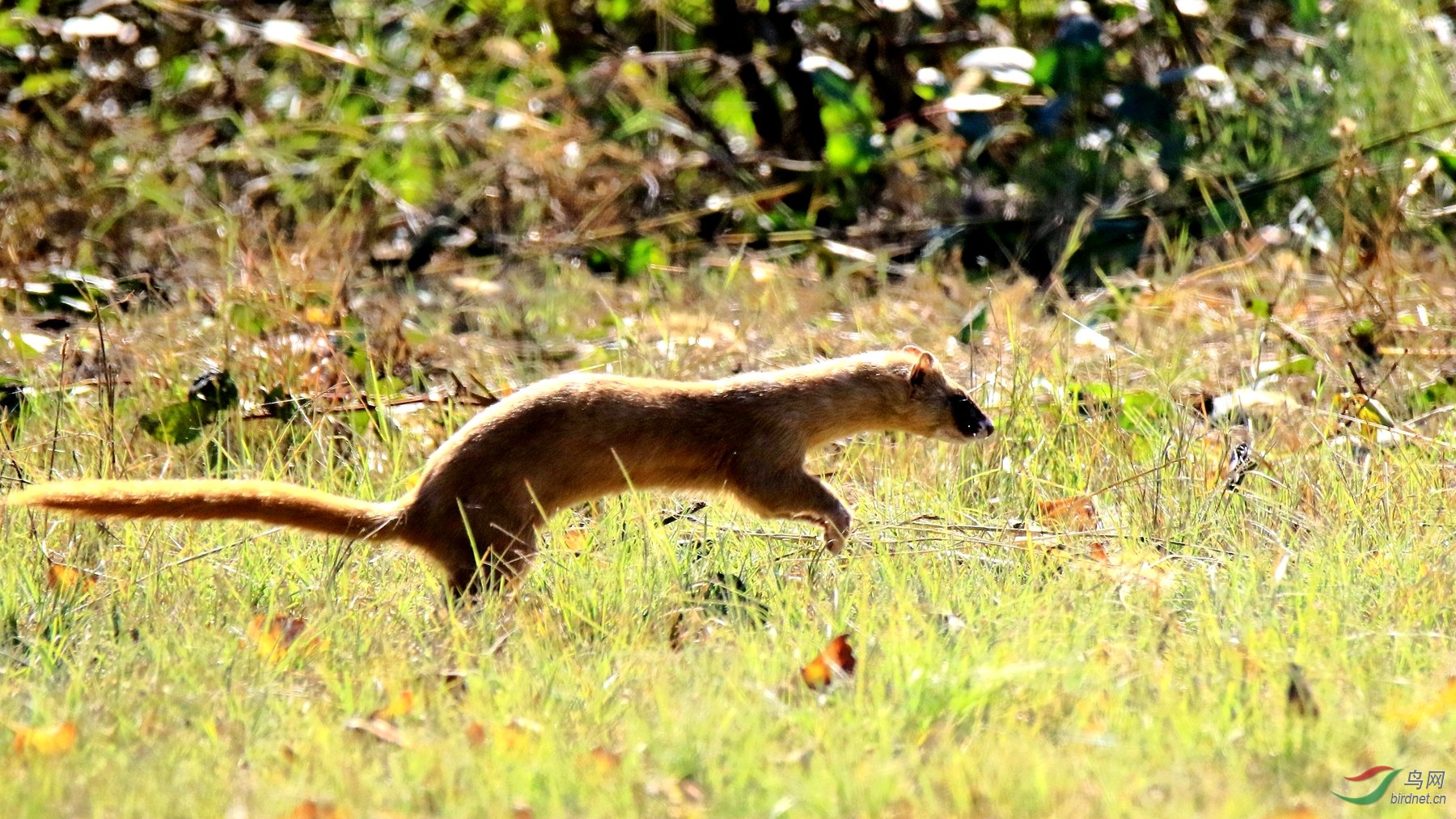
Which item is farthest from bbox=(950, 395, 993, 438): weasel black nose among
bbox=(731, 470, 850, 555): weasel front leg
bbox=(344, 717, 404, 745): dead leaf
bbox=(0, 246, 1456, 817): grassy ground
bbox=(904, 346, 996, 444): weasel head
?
bbox=(344, 717, 404, 745): dead leaf

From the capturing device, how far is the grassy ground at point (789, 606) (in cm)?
252

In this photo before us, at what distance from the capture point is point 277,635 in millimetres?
3115

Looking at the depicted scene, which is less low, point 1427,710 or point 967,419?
point 1427,710

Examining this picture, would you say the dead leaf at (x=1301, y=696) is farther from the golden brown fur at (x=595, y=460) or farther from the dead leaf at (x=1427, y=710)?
the golden brown fur at (x=595, y=460)

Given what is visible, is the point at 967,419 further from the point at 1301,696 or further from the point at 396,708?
the point at 396,708

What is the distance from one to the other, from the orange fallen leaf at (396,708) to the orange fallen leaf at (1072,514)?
1834mm

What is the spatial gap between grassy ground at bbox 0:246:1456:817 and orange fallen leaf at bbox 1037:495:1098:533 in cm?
1

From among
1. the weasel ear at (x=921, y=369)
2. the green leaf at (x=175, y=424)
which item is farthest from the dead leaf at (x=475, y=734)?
the green leaf at (x=175, y=424)

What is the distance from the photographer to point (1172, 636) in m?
3.09

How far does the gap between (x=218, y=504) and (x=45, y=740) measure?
0.74 meters

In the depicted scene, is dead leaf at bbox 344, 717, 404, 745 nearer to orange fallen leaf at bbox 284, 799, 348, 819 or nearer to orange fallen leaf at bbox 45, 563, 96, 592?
orange fallen leaf at bbox 284, 799, 348, 819

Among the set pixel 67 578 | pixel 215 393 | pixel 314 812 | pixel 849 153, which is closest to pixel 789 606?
pixel 314 812

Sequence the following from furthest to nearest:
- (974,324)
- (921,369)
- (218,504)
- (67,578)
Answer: (974,324), (921,369), (67,578), (218,504)

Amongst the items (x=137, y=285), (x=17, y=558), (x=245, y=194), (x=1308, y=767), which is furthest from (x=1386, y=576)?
(x=245, y=194)
